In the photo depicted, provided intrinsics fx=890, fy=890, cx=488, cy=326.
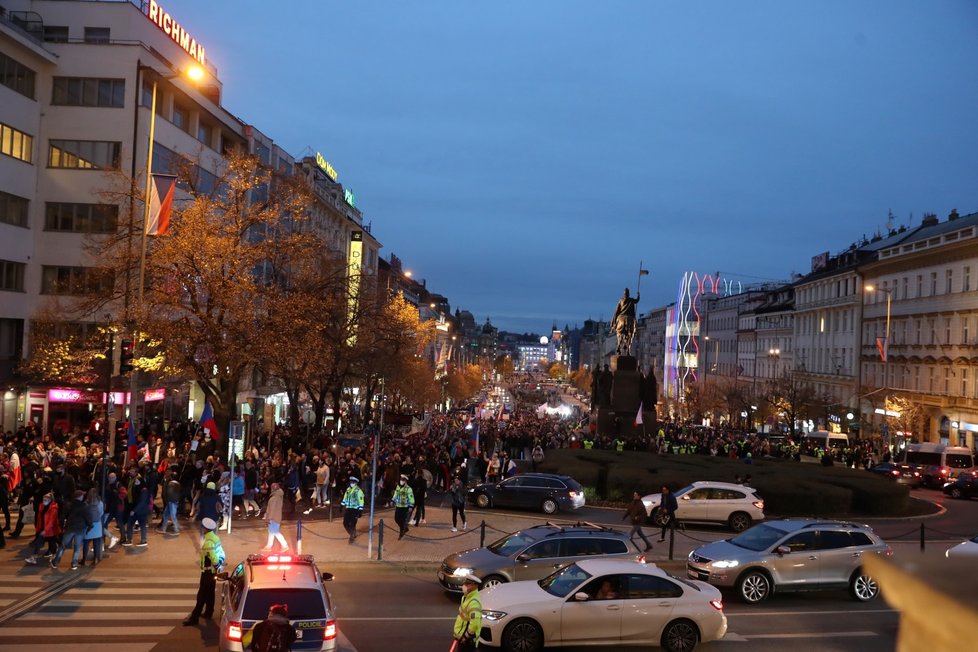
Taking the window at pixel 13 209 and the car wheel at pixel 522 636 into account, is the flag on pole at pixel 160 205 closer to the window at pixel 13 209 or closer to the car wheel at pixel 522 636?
the car wheel at pixel 522 636

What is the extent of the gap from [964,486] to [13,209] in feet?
144

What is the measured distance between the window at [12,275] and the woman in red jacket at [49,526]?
2580 centimetres

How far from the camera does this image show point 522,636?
41.7 feet

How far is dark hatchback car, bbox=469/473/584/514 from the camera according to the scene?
27.6m

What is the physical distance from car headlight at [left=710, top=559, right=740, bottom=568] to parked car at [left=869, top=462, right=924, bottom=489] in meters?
29.3

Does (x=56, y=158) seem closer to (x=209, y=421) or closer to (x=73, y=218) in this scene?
(x=73, y=218)

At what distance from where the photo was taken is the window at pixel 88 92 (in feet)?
137

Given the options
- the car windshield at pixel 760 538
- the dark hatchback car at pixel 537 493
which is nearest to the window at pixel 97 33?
the dark hatchback car at pixel 537 493

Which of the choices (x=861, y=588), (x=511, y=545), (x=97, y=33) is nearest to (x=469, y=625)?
(x=511, y=545)

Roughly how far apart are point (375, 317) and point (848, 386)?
163ft

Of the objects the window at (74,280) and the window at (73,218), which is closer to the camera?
the window at (74,280)

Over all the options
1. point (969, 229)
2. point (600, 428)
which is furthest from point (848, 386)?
point (600, 428)

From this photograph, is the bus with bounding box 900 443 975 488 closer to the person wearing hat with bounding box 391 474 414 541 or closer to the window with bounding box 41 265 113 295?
the person wearing hat with bounding box 391 474 414 541

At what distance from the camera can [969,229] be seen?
5634 cm
